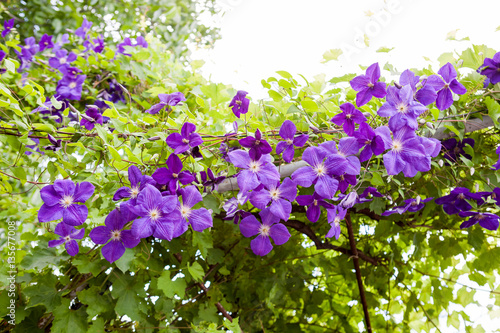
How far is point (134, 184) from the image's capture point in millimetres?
723

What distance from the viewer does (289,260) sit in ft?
4.20

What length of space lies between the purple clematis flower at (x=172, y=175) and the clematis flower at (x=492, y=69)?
2.33ft

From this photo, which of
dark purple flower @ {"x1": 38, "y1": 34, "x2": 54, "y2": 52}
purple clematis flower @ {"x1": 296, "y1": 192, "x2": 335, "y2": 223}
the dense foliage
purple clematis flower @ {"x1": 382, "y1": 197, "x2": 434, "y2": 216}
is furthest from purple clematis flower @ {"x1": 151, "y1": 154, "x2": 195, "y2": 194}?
dark purple flower @ {"x1": 38, "y1": 34, "x2": 54, "y2": 52}

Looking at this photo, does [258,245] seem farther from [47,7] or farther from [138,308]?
[47,7]

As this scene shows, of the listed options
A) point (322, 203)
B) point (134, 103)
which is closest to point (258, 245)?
point (322, 203)

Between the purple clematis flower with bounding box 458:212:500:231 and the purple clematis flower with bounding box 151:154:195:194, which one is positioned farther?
the purple clematis flower with bounding box 458:212:500:231

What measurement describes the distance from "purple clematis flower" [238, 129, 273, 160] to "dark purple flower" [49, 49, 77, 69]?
1219 mm

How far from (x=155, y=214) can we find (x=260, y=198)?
189 millimetres

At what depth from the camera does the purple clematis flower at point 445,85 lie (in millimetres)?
792

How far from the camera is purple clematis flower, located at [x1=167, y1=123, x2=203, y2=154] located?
28.0 inches

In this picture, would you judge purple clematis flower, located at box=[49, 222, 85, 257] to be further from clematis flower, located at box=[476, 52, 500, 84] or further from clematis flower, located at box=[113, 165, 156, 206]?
clematis flower, located at box=[476, 52, 500, 84]

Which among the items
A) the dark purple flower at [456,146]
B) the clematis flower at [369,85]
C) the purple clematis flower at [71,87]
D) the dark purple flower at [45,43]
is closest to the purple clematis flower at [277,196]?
the clematis flower at [369,85]

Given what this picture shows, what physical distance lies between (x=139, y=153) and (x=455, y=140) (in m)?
0.77

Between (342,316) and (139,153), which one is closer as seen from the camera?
(139,153)
